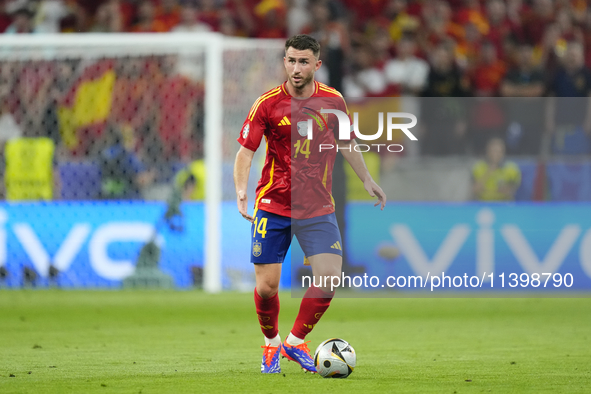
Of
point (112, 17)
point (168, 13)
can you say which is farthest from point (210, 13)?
point (112, 17)

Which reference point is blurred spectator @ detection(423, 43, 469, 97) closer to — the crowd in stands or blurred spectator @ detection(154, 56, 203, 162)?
the crowd in stands

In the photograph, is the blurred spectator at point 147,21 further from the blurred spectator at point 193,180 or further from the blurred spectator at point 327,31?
the blurred spectator at point 193,180

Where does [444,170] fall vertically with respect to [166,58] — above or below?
below

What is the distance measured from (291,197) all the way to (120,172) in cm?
659

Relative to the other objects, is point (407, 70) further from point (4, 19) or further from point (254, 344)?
point (254, 344)

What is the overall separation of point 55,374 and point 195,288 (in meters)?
5.70

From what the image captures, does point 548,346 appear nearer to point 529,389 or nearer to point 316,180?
point 529,389

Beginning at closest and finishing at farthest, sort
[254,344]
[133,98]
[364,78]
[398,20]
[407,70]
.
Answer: [254,344] < [133,98] < [407,70] < [364,78] < [398,20]

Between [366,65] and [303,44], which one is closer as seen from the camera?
[303,44]

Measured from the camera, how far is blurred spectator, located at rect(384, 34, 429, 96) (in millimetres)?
12555

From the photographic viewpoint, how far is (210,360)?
5984 mm

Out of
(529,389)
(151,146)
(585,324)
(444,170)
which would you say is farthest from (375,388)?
(151,146)

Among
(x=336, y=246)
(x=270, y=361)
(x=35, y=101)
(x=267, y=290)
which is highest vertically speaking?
(x=35, y=101)

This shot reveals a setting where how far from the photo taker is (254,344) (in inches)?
272
